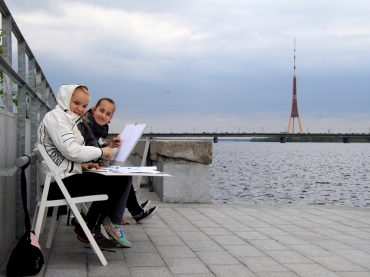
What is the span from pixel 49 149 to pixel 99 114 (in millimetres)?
919

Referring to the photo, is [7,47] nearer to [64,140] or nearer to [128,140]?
[64,140]

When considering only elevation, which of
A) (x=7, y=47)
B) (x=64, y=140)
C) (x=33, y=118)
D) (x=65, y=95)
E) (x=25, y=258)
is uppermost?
(x=7, y=47)

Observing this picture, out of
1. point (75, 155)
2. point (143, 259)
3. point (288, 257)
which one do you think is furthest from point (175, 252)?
point (75, 155)

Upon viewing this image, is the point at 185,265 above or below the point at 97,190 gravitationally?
below

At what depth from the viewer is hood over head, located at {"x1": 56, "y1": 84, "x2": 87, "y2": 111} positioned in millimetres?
4707

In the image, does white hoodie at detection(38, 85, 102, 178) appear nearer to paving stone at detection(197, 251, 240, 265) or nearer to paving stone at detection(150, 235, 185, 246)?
paving stone at detection(197, 251, 240, 265)

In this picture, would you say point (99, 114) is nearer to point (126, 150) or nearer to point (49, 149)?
point (126, 150)

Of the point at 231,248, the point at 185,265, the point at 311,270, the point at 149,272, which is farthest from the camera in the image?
the point at 231,248

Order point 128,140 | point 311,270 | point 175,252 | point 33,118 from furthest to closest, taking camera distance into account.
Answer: point 33,118 → point 128,140 → point 175,252 → point 311,270

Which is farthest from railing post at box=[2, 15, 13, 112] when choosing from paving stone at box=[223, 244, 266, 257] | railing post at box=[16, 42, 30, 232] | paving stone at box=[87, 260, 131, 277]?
paving stone at box=[223, 244, 266, 257]

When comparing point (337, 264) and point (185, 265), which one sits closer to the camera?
point (185, 265)

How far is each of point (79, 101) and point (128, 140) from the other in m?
0.73

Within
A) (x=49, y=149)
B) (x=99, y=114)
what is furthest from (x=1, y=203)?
(x=99, y=114)

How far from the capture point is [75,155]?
14.7 feet
